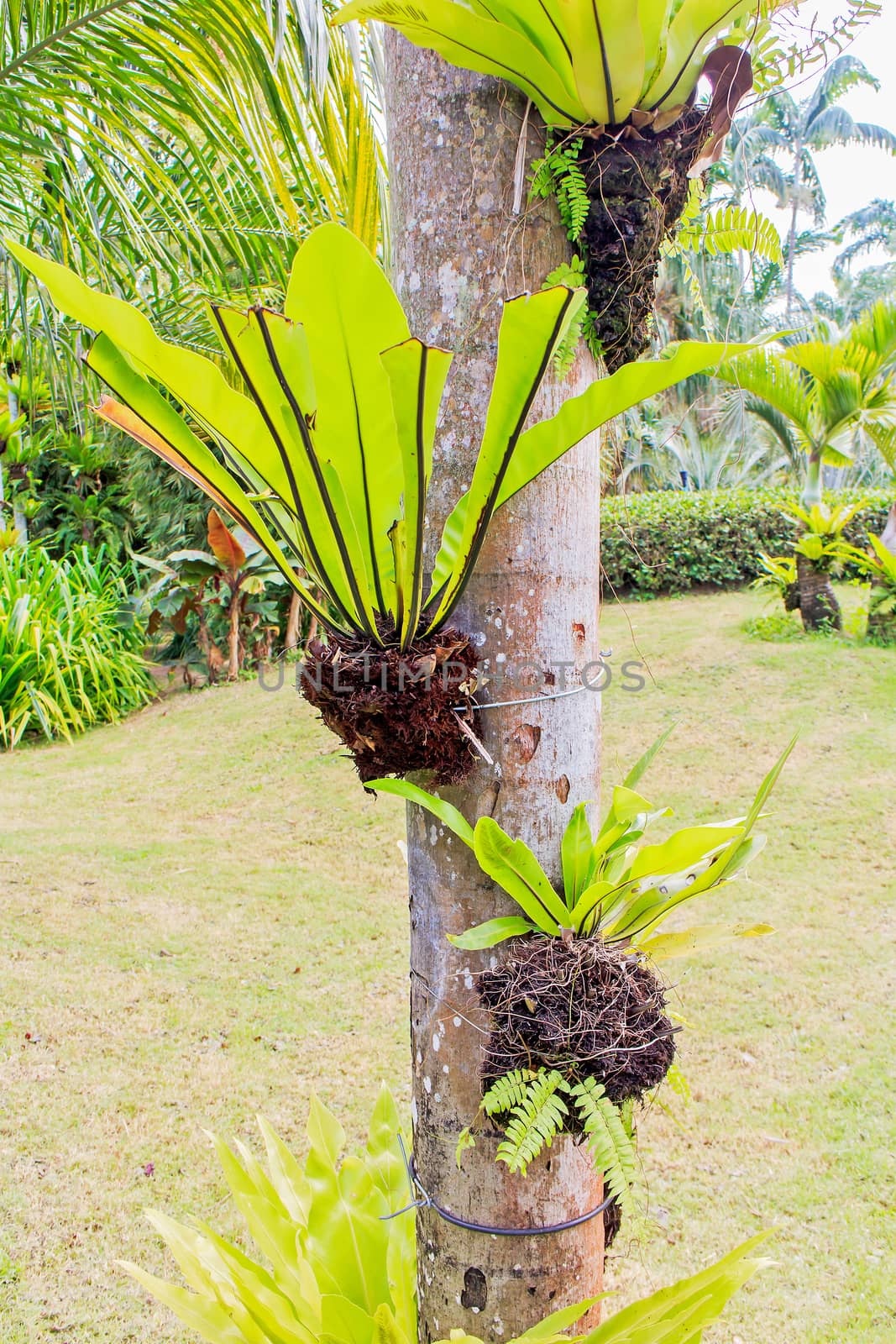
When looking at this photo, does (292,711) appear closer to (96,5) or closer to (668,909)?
(96,5)

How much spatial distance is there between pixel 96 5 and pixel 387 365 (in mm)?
2080

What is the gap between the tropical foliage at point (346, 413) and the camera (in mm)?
938

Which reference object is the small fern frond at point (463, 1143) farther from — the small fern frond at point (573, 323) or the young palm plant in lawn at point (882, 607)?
the young palm plant in lawn at point (882, 607)

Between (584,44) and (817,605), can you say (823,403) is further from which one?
(584,44)

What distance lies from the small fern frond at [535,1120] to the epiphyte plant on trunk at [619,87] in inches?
42.3

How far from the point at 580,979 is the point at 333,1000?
105 inches

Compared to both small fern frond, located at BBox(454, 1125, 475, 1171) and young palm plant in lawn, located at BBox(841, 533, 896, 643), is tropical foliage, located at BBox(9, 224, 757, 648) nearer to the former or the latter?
small fern frond, located at BBox(454, 1125, 475, 1171)

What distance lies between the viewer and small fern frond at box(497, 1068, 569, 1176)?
1.12 meters

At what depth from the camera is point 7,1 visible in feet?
7.23

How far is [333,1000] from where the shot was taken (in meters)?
3.68

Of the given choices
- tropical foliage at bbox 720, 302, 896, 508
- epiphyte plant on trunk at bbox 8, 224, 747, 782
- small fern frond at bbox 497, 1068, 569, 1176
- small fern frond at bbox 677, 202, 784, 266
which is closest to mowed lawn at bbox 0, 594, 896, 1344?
small fern frond at bbox 497, 1068, 569, 1176

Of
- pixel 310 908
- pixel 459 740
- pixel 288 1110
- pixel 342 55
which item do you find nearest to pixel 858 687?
pixel 310 908

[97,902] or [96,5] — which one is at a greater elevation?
[96,5]

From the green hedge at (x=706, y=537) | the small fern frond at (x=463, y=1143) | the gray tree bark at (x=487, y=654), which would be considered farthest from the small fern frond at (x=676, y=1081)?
the green hedge at (x=706, y=537)
